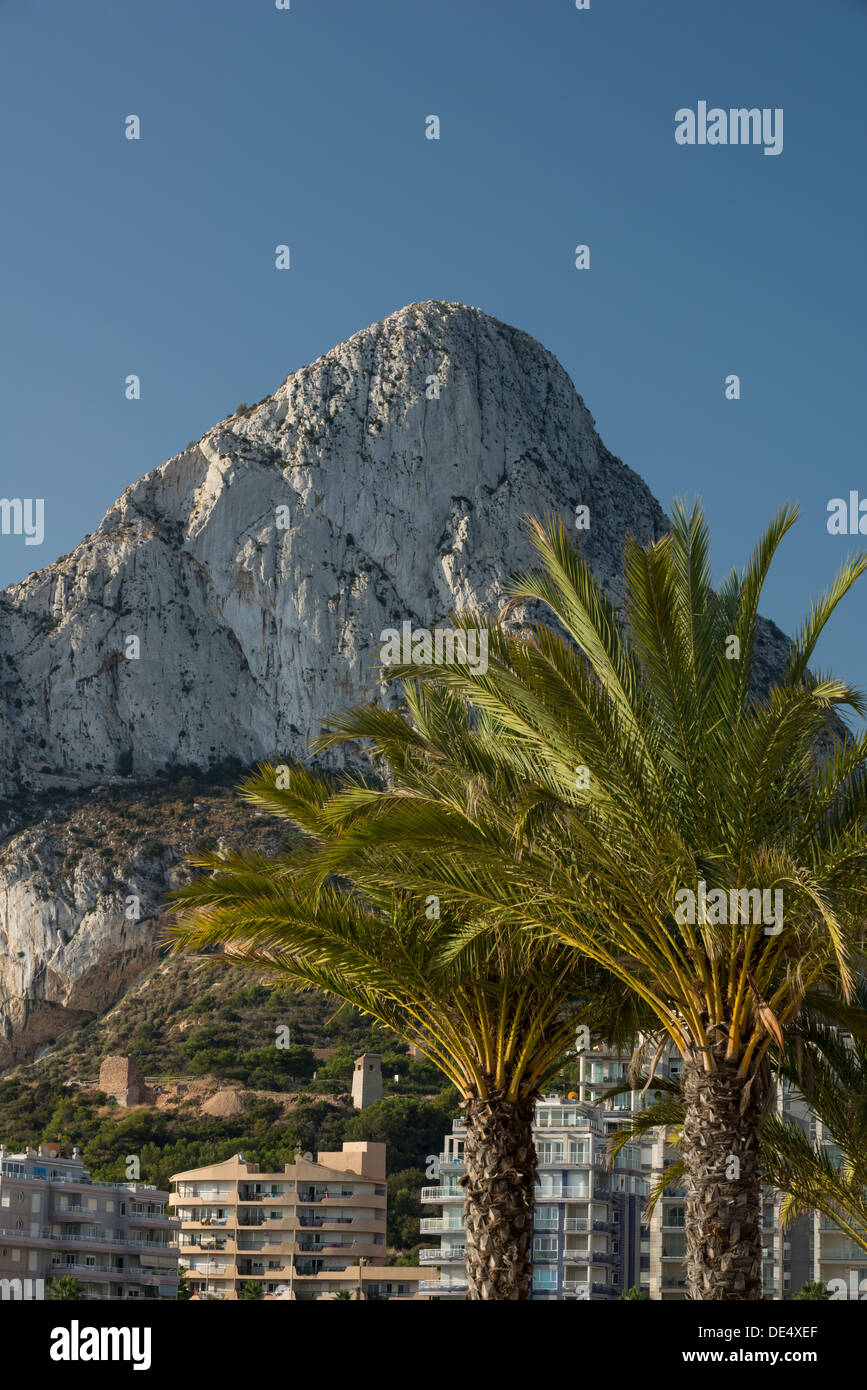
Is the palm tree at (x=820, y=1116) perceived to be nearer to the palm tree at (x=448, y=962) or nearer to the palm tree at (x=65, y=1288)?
the palm tree at (x=448, y=962)

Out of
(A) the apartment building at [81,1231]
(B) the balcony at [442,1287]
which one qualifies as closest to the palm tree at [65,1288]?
(A) the apartment building at [81,1231]

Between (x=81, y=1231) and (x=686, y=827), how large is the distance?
60.2 m

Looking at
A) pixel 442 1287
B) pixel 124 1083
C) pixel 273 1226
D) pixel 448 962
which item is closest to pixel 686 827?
pixel 448 962

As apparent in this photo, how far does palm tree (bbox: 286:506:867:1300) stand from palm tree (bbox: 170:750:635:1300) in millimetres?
900

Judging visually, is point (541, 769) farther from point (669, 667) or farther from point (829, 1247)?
point (829, 1247)

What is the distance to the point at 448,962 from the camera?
13078 millimetres

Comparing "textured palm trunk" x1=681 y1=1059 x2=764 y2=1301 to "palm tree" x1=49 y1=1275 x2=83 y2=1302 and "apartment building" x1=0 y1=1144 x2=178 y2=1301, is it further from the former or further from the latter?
"apartment building" x1=0 y1=1144 x2=178 y2=1301

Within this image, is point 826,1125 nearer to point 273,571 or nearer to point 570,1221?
point 570,1221

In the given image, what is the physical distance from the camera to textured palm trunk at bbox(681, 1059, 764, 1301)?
12031mm

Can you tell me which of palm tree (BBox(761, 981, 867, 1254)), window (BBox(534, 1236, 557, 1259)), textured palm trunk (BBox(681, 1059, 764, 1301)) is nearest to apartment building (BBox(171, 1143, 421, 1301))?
window (BBox(534, 1236, 557, 1259))

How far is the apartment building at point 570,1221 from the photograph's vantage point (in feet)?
192
